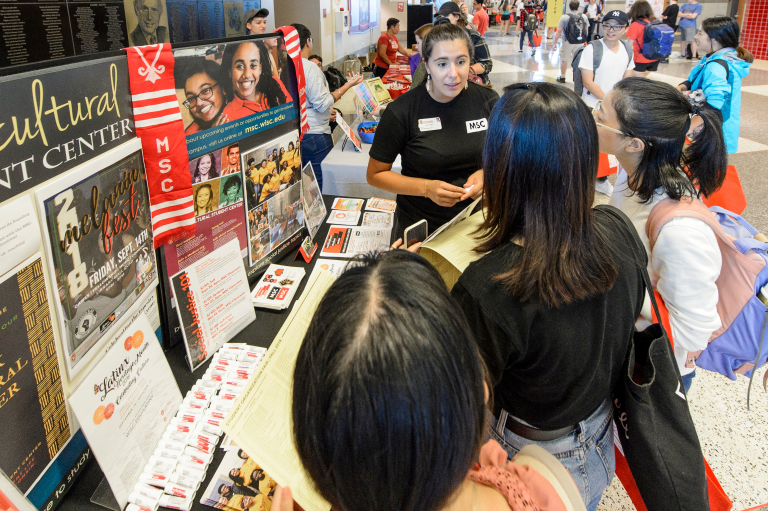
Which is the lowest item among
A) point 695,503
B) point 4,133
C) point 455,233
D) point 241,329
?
point 695,503

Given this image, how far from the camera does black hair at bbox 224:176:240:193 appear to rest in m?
1.49

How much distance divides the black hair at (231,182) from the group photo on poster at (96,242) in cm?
32

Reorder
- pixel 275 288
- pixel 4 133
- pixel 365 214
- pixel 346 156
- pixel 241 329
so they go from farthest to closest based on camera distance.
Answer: pixel 346 156, pixel 365 214, pixel 275 288, pixel 241 329, pixel 4 133

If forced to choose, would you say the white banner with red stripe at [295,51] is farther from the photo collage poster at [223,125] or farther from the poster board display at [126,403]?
the poster board display at [126,403]

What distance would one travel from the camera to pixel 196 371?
1293 mm

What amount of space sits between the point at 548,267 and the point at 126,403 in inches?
34.8

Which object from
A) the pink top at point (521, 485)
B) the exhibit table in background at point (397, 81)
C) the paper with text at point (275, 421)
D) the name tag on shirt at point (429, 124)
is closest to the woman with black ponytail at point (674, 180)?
the name tag on shirt at point (429, 124)

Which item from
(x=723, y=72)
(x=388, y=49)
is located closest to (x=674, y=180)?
(x=723, y=72)

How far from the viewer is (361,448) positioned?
0.50 meters

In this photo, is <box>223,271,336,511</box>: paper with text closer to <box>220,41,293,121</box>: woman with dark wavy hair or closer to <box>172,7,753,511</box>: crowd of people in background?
<box>172,7,753,511</box>: crowd of people in background

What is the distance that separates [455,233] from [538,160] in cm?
42

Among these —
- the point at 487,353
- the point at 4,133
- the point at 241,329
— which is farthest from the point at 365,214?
the point at 4,133

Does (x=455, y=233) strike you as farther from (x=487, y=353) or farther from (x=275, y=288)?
(x=275, y=288)

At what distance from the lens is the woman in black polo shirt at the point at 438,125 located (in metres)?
1.94
